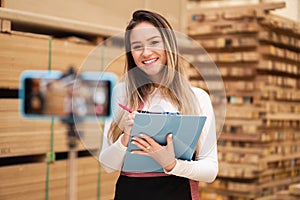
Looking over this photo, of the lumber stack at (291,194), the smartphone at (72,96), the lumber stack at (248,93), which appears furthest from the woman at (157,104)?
Result: the lumber stack at (248,93)

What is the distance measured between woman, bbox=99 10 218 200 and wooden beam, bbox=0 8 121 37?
1.23m

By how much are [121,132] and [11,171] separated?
4.42ft

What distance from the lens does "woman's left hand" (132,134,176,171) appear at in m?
1.89

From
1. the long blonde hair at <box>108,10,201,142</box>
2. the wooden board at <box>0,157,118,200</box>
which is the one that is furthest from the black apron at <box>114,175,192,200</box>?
the wooden board at <box>0,157,118,200</box>

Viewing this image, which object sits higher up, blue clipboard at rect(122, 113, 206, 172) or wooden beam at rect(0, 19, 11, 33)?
wooden beam at rect(0, 19, 11, 33)

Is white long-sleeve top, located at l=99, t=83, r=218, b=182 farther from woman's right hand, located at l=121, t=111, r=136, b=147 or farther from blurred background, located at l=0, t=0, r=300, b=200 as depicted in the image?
blurred background, located at l=0, t=0, r=300, b=200

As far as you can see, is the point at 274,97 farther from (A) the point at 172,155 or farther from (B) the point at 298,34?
(A) the point at 172,155

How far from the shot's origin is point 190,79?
21.6 ft

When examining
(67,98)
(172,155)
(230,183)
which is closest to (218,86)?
(172,155)

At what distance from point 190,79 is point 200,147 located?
4507 mm

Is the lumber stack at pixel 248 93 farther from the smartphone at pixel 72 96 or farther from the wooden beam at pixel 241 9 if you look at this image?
the smartphone at pixel 72 96

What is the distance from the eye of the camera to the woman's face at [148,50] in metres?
1.97

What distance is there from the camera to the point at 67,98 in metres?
2.64

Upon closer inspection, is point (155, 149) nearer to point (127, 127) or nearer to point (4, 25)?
point (127, 127)
